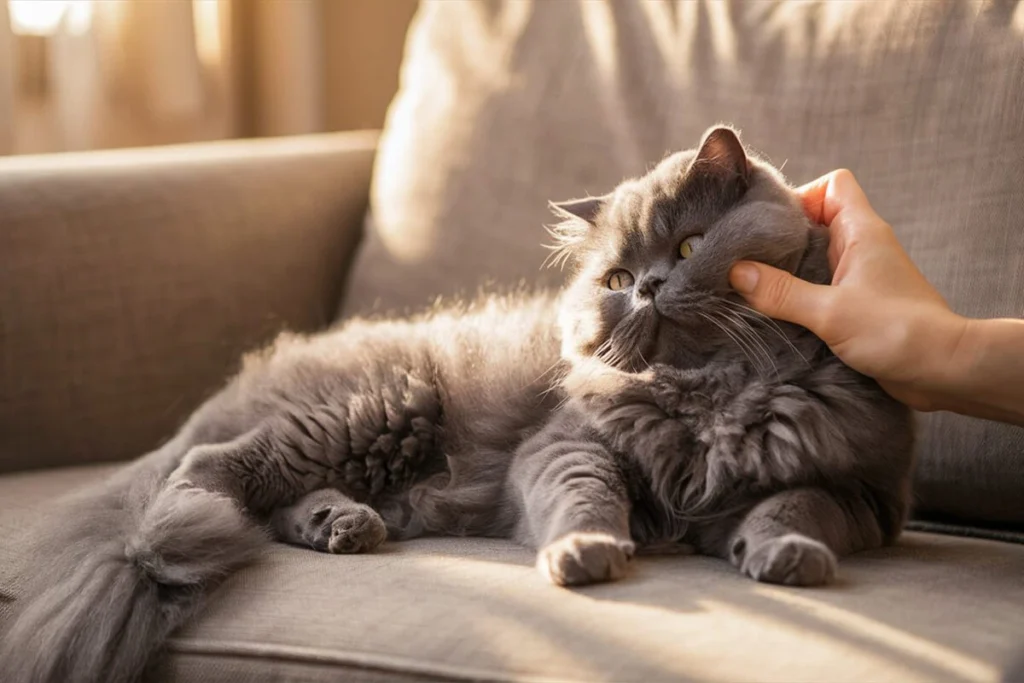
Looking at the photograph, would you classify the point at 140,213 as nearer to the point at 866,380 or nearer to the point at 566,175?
the point at 566,175

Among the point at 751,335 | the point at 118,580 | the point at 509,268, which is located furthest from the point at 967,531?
the point at 118,580

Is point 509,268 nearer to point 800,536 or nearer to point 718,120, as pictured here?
point 718,120

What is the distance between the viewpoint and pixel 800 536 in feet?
4.18

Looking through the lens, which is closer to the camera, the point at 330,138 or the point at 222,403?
the point at 222,403

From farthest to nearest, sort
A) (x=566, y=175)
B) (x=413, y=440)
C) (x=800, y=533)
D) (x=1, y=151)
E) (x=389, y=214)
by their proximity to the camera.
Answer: (x=1, y=151) → (x=389, y=214) → (x=566, y=175) → (x=413, y=440) → (x=800, y=533)

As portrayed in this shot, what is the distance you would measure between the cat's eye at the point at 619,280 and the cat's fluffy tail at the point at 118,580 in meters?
0.55

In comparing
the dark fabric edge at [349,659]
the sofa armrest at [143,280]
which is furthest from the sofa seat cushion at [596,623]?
the sofa armrest at [143,280]

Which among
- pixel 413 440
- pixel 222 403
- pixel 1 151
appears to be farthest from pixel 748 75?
pixel 1 151

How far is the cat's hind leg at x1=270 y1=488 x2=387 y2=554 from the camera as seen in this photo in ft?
4.81

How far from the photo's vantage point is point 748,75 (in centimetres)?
184

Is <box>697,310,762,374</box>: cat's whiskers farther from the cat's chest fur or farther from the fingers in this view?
the fingers

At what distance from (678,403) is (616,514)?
6.8 inches

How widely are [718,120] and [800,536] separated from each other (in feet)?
2.67

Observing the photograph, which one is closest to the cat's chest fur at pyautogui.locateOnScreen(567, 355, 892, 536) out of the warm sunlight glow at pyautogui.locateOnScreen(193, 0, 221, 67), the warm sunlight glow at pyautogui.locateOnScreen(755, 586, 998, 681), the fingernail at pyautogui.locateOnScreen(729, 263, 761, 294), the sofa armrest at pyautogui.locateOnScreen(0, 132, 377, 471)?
the fingernail at pyautogui.locateOnScreen(729, 263, 761, 294)
